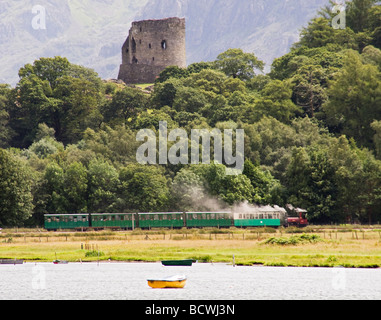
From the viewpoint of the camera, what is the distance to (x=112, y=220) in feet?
354

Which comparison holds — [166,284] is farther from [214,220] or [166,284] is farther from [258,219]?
[214,220]

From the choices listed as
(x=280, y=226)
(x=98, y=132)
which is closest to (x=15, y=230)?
(x=280, y=226)

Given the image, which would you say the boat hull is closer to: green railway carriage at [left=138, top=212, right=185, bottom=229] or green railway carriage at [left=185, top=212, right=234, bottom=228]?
green railway carriage at [left=185, top=212, right=234, bottom=228]

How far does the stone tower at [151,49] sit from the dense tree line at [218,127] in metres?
12.9

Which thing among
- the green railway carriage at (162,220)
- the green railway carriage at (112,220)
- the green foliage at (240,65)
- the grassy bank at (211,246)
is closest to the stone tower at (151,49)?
the green foliage at (240,65)

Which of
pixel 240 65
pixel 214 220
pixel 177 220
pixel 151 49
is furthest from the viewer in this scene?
pixel 151 49

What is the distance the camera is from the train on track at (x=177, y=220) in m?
104

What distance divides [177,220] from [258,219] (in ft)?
34.6

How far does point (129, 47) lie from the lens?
7721 inches

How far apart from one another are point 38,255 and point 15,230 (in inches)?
1053

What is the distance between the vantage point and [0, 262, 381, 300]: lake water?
53.7 meters

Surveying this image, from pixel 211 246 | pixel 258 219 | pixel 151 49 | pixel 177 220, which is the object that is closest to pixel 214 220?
pixel 177 220

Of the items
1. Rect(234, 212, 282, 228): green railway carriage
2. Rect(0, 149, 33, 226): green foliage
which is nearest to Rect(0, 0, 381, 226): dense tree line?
Rect(0, 149, 33, 226): green foliage

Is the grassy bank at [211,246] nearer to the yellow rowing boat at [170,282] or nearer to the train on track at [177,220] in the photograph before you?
the train on track at [177,220]
